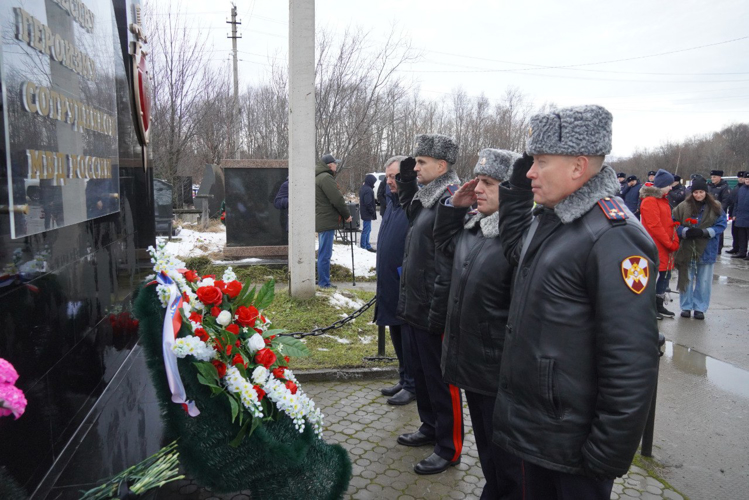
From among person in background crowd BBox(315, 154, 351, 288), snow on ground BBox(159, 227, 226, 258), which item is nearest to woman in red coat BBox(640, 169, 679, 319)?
person in background crowd BBox(315, 154, 351, 288)

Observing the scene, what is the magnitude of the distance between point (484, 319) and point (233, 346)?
127 centimetres

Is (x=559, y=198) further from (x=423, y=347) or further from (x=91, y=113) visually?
(x=91, y=113)

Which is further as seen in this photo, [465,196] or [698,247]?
[698,247]

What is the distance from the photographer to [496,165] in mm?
3158

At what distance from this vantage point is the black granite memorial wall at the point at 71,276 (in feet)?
6.88

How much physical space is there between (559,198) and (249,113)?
840 inches

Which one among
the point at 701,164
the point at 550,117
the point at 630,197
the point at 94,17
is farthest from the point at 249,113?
the point at 701,164

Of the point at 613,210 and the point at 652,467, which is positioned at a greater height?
the point at 613,210

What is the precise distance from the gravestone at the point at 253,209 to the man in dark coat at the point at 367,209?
3.63 m

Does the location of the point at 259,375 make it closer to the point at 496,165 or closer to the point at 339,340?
the point at 496,165

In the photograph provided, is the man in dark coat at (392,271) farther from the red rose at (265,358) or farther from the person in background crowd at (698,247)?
the person in background crowd at (698,247)

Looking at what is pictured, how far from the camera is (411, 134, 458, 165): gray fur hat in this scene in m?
3.92

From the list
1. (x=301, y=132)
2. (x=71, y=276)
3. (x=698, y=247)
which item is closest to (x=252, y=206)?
(x=301, y=132)

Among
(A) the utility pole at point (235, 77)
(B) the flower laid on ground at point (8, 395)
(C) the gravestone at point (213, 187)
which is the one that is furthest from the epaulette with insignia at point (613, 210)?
(A) the utility pole at point (235, 77)
